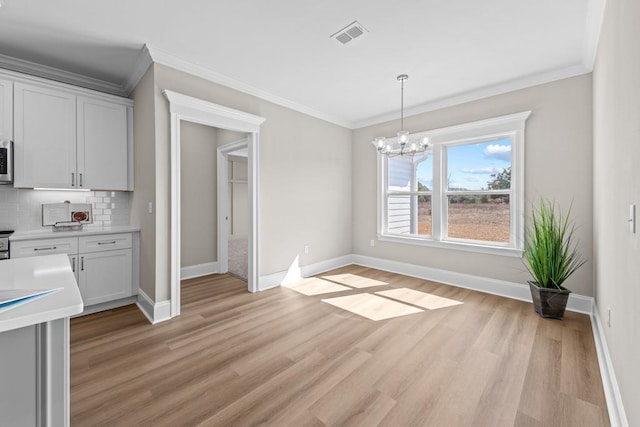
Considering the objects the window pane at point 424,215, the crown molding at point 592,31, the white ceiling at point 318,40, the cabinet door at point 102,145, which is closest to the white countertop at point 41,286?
the cabinet door at point 102,145

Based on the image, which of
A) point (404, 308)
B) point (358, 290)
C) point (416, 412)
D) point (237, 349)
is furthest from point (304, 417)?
point (358, 290)

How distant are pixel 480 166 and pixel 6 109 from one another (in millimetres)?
5507

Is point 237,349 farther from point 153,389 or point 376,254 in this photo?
point 376,254

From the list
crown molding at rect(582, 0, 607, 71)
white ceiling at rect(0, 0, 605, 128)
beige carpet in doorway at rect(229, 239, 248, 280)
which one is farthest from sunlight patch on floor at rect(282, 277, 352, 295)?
crown molding at rect(582, 0, 607, 71)

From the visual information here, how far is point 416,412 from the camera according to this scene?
1671 millimetres

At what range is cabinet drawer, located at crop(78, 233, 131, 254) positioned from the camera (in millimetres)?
3010

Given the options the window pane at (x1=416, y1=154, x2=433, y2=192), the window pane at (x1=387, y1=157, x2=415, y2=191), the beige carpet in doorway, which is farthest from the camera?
the beige carpet in doorway

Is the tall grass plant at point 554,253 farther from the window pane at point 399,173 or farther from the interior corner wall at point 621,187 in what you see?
the window pane at point 399,173

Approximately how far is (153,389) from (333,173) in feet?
12.8

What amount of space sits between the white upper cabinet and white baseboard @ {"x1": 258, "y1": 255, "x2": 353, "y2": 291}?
215 centimetres

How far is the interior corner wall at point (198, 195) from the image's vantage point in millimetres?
4535

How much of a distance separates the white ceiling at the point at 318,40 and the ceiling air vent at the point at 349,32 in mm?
51

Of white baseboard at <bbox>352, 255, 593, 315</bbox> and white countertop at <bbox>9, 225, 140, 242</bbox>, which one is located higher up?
white countertop at <bbox>9, 225, 140, 242</bbox>

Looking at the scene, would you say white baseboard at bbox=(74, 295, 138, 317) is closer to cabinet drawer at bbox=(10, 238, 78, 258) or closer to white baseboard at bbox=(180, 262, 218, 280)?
cabinet drawer at bbox=(10, 238, 78, 258)
